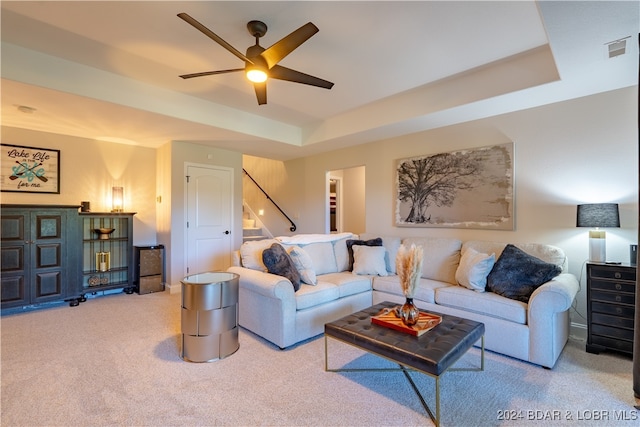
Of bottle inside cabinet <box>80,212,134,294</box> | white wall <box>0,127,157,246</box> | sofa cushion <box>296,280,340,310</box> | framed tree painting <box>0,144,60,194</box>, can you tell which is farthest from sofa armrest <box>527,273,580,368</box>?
framed tree painting <box>0,144,60,194</box>

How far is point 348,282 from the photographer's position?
3344 millimetres

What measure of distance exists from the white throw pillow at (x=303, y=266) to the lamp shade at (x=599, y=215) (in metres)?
2.61

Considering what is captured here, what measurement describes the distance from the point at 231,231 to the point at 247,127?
2004 mm

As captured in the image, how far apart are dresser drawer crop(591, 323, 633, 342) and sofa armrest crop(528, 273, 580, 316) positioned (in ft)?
1.60

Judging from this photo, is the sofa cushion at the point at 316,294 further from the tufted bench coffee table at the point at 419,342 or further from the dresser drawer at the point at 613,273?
the dresser drawer at the point at 613,273

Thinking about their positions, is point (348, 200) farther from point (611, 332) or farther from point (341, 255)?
point (611, 332)

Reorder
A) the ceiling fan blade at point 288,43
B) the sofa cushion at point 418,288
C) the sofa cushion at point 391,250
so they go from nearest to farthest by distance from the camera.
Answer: the ceiling fan blade at point 288,43, the sofa cushion at point 418,288, the sofa cushion at point 391,250

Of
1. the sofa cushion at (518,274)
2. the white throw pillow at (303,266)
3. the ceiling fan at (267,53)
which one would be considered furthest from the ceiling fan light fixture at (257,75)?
the sofa cushion at (518,274)

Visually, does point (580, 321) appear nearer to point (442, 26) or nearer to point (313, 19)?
point (442, 26)

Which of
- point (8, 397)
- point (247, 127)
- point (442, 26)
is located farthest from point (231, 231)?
point (442, 26)

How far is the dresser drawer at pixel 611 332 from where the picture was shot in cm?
246

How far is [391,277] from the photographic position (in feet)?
11.8

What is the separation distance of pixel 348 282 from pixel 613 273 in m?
2.38

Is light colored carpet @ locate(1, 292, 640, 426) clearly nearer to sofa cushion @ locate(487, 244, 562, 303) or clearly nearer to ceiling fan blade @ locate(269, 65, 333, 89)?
sofa cushion @ locate(487, 244, 562, 303)
